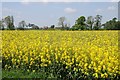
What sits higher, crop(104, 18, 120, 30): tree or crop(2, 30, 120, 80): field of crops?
crop(104, 18, 120, 30): tree

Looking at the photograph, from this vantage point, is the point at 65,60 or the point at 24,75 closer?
the point at 65,60

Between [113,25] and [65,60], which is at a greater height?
[113,25]

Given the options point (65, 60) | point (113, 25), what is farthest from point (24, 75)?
point (113, 25)

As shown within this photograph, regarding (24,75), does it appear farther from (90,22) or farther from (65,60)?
(90,22)

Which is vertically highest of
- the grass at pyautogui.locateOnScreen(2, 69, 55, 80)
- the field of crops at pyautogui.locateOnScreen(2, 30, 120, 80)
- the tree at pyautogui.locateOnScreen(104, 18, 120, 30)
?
the tree at pyautogui.locateOnScreen(104, 18, 120, 30)

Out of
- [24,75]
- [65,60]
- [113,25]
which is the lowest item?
[24,75]

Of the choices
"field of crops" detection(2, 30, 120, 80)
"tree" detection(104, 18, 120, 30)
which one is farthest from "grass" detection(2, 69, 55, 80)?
"tree" detection(104, 18, 120, 30)

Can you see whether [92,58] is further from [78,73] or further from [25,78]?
[25,78]

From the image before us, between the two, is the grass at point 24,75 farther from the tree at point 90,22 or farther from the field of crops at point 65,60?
the tree at point 90,22

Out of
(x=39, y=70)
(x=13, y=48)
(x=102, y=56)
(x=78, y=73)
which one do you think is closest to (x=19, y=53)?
(x=13, y=48)

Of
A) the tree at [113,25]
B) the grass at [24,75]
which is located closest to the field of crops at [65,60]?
the grass at [24,75]

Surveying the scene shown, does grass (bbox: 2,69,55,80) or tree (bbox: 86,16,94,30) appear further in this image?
tree (bbox: 86,16,94,30)

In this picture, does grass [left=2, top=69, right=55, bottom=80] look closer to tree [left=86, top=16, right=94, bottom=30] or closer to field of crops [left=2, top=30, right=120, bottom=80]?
field of crops [left=2, top=30, right=120, bottom=80]

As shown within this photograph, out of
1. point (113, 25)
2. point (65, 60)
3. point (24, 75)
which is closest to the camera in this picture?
point (65, 60)
